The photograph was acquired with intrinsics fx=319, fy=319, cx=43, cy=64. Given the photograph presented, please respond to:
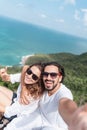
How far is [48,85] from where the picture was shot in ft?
9.43

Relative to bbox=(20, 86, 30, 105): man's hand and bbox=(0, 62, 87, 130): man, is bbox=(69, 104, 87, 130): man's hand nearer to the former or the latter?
bbox=(0, 62, 87, 130): man

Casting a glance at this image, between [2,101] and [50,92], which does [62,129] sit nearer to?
[50,92]

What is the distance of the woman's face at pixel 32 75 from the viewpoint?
124 inches

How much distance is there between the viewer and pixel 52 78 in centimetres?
282

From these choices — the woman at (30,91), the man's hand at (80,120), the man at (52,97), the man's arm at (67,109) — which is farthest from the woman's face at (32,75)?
the man's hand at (80,120)

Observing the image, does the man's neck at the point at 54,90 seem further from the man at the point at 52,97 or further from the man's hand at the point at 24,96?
the man's hand at the point at 24,96

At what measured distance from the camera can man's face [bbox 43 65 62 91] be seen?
2836mm

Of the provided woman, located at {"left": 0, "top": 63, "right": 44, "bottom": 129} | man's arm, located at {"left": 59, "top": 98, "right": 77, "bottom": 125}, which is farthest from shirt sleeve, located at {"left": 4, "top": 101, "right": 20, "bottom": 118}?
man's arm, located at {"left": 59, "top": 98, "right": 77, "bottom": 125}

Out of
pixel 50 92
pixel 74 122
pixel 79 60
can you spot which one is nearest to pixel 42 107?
pixel 50 92

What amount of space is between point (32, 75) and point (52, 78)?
0.38 metres

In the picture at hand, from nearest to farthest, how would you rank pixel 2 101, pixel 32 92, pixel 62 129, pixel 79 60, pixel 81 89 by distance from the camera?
pixel 62 129 < pixel 32 92 < pixel 2 101 < pixel 81 89 < pixel 79 60

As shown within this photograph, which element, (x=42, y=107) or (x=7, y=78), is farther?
(x=7, y=78)

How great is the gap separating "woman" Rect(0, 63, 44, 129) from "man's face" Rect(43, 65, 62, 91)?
0.16 meters

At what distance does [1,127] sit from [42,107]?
59cm
